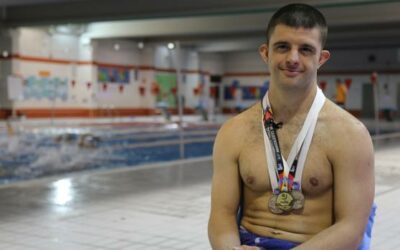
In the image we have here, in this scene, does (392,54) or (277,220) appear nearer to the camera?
(277,220)

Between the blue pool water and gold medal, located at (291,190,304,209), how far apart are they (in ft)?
26.4

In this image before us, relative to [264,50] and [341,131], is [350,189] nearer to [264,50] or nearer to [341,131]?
[341,131]

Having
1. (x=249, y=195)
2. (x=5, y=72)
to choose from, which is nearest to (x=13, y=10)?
(x=5, y=72)

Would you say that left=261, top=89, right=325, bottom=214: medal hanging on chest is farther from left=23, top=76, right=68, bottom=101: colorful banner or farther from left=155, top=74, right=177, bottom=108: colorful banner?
left=155, top=74, right=177, bottom=108: colorful banner

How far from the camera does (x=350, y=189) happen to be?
82.4 inches

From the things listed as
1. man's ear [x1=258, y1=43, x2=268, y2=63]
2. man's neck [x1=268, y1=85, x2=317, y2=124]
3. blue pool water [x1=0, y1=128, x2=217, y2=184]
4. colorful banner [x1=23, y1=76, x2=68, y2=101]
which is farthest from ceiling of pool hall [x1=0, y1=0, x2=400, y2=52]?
man's neck [x1=268, y1=85, x2=317, y2=124]

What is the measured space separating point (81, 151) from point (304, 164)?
12.3 metres

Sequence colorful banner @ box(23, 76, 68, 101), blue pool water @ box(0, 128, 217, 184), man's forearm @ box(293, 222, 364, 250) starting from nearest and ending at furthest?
man's forearm @ box(293, 222, 364, 250)
blue pool water @ box(0, 128, 217, 184)
colorful banner @ box(23, 76, 68, 101)

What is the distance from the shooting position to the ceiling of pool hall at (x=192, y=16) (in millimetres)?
17766

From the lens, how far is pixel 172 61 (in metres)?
36.4

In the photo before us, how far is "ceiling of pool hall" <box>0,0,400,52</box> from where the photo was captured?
17766mm

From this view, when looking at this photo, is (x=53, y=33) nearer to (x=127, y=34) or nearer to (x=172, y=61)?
(x=127, y=34)

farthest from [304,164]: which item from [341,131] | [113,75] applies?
[113,75]

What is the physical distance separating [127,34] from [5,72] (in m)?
5.83
